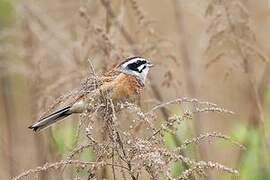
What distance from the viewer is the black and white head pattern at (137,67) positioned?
3859mm

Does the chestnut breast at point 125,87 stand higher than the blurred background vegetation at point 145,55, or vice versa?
the blurred background vegetation at point 145,55

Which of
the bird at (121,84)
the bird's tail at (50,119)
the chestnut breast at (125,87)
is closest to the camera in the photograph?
the bird's tail at (50,119)

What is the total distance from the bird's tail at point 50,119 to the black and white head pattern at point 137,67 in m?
0.47

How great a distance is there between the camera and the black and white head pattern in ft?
12.7

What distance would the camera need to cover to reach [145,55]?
4.14 m

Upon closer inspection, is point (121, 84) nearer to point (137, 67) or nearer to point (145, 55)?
point (137, 67)

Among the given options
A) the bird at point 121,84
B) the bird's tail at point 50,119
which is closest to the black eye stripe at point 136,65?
the bird at point 121,84

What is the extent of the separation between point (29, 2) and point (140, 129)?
2.02m

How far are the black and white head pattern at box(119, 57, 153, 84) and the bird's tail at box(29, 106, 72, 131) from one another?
47cm

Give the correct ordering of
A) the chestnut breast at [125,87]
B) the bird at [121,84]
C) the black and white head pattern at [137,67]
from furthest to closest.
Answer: the black and white head pattern at [137,67], the chestnut breast at [125,87], the bird at [121,84]

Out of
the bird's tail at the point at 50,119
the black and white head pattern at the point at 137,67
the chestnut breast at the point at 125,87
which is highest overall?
the black and white head pattern at the point at 137,67

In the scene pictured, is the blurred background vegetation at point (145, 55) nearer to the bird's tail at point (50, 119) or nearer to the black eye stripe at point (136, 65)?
the black eye stripe at point (136, 65)

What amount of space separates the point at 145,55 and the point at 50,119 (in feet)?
3.01

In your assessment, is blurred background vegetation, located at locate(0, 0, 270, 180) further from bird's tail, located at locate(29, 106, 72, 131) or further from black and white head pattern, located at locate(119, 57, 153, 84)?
bird's tail, located at locate(29, 106, 72, 131)
